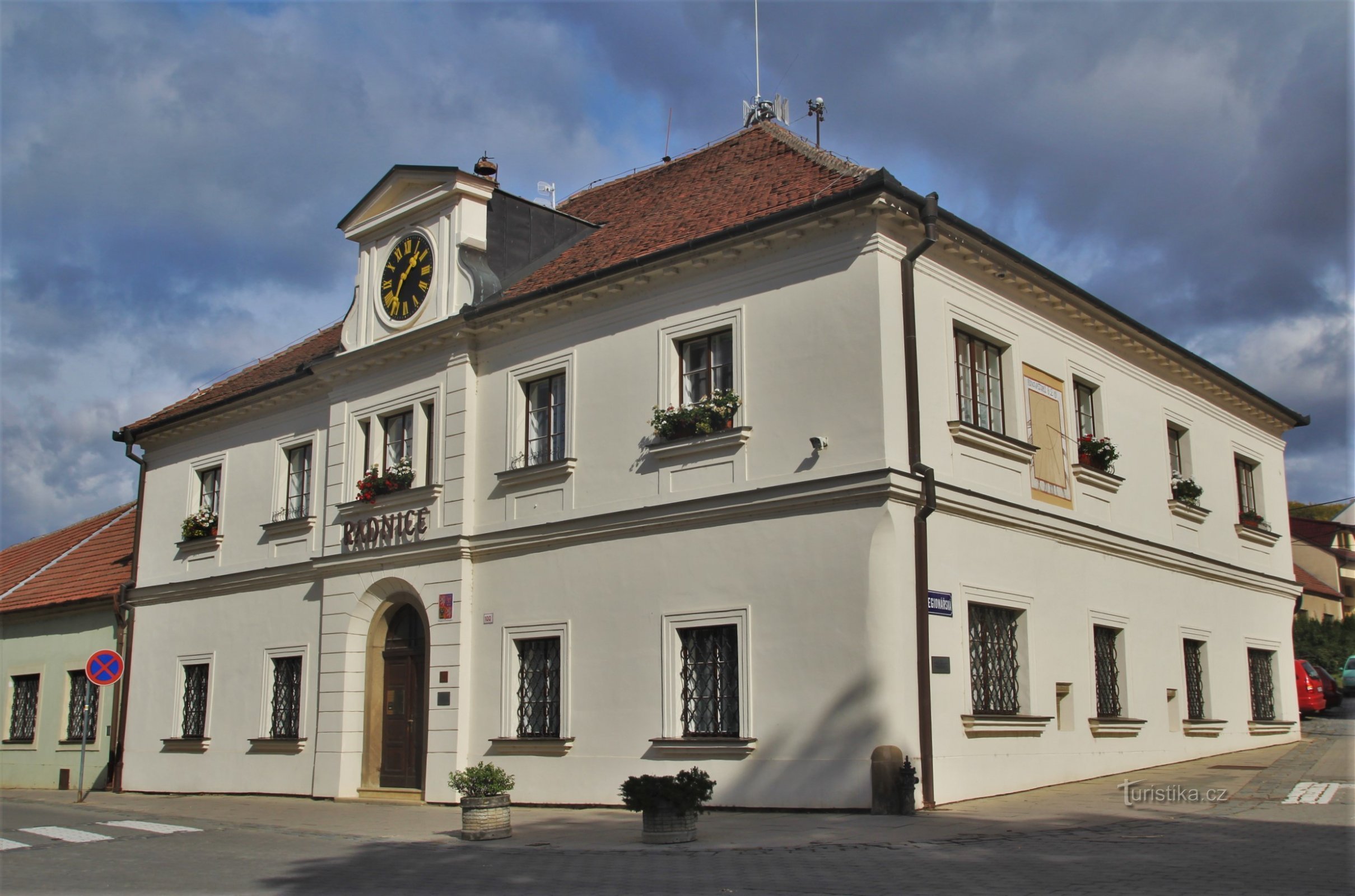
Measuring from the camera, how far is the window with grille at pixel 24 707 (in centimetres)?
2612

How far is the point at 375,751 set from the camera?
63.0ft

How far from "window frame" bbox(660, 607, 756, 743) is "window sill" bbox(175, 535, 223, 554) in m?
11.7

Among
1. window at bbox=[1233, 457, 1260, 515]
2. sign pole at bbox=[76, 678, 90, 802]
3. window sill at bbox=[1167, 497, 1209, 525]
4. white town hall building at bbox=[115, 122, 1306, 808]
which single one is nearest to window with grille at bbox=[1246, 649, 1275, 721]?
white town hall building at bbox=[115, 122, 1306, 808]

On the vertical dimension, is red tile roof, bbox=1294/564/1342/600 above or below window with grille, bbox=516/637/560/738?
above

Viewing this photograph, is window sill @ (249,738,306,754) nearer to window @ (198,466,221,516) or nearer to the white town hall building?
the white town hall building

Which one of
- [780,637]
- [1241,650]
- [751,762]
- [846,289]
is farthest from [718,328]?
[1241,650]

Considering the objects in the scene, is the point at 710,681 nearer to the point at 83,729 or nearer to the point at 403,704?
the point at 403,704

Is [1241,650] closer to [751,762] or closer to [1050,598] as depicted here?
[1050,598]

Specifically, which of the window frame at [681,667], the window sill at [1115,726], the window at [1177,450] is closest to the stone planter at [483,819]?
the window frame at [681,667]

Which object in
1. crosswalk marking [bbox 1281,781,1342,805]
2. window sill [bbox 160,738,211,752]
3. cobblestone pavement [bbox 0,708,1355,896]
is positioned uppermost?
window sill [bbox 160,738,211,752]

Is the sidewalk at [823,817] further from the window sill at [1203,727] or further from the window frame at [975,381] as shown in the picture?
the window frame at [975,381]

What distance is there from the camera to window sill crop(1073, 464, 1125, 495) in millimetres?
17141

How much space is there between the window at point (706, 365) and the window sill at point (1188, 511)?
27.5 ft

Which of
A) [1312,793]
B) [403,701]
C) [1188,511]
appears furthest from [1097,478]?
[403,701]
